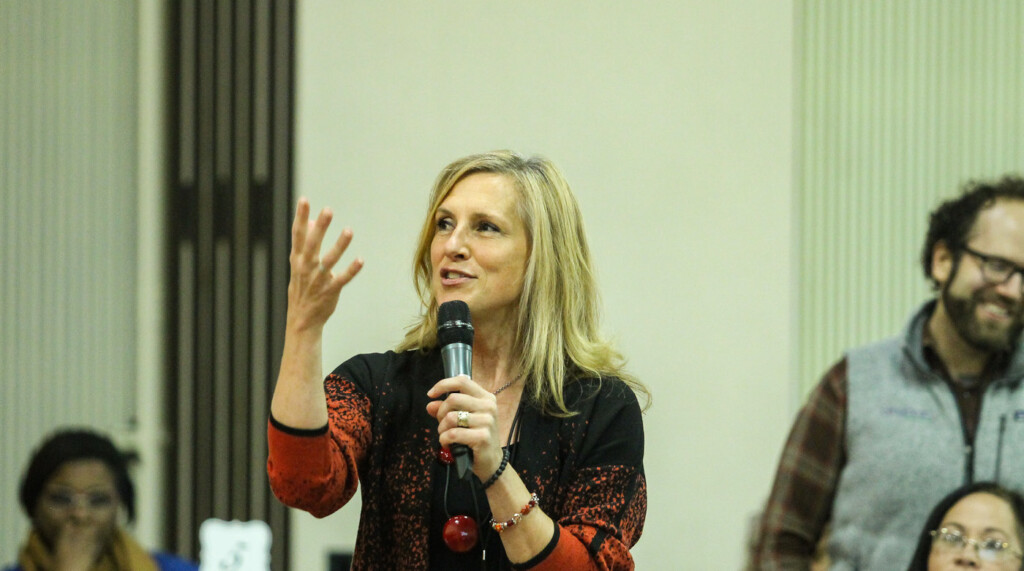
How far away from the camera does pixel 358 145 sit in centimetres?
416

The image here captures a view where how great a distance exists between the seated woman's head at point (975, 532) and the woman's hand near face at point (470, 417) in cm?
117

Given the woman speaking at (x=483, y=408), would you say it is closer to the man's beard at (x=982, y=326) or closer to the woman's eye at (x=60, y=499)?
the man's beard at (x=982, y=326)

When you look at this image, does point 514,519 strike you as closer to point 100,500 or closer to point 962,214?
point 962,214

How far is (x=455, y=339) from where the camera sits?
145 cm

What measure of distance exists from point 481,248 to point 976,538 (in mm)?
1200

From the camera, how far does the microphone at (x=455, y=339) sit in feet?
4.71

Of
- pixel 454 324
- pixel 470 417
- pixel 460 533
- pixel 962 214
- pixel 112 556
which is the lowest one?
pixel 112 556

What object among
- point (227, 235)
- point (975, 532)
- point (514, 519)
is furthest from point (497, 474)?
point (227, 235)

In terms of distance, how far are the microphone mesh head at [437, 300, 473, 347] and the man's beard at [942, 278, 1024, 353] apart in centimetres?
128

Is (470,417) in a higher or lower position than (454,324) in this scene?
lower

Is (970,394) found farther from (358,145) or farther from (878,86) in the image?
(358,145)

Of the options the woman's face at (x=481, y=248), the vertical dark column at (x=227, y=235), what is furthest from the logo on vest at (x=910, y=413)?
the vertical dark column at (x=227, y=235)

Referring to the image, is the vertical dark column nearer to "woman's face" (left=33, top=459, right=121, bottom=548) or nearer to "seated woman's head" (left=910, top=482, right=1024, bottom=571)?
"woman's face" (left=33, top=459, right=121, bottom=548)

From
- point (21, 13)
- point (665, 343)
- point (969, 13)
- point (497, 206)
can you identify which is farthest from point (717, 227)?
point (21, 13)
